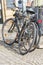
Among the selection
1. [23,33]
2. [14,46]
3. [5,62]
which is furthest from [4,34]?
[5,62]

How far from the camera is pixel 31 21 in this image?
653cm

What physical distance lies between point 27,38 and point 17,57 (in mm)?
668

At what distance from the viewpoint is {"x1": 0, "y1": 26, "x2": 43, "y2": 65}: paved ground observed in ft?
19.1

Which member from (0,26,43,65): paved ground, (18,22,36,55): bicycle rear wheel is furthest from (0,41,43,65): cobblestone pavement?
(18,22,36,55): bicycle rear wheel

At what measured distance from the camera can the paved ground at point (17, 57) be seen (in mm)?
5820

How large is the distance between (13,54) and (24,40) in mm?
509

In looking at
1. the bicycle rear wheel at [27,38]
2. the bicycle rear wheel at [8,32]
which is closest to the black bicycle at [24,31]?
the bicycle rear wheel at [27,38]

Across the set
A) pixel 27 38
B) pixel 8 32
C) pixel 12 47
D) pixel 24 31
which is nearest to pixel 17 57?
pixel 27 38

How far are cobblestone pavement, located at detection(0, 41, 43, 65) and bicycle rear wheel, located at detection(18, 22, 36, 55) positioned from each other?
166mm

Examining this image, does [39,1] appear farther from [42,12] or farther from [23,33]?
[23,33]

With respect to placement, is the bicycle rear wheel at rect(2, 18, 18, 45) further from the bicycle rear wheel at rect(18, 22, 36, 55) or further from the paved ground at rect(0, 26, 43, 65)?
the bicycle rear wheel at rect(18, 22, 36, 55)

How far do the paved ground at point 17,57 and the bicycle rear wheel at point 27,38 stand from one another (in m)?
0.16

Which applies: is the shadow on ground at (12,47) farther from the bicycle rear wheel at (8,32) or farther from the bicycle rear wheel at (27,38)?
the bicycle rear wheel at (27,38)

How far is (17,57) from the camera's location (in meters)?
6.24
